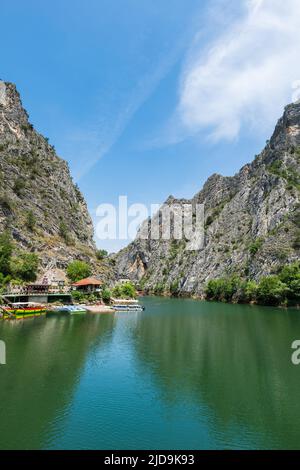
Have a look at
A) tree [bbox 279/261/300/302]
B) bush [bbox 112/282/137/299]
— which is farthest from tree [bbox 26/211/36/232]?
tree [bbox 279/261/300/302]

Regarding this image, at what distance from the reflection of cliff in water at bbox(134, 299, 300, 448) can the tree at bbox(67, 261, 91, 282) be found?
180 feet

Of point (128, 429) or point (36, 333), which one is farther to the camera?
point (36, 333)

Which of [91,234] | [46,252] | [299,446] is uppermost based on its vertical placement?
[91,234]

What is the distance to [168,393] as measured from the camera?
28078 mm

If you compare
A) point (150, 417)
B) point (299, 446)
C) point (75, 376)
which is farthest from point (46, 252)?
point (299, 446)

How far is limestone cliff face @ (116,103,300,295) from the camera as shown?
4904 inches

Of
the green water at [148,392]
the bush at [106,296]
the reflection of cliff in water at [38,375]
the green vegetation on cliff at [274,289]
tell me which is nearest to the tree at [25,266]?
the bush at [106,296]

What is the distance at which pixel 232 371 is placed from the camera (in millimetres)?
34188

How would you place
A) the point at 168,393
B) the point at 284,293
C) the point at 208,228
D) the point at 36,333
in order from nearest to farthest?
the point at 168,393 → the point at 36,333 → the point at 284,293 → the point at 208,228

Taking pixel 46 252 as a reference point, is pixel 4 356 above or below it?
below

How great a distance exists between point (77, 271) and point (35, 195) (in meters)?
35.8

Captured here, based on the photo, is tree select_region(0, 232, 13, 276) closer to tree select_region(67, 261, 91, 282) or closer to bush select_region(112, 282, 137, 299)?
tree select_region(67, 261, 91, 282)

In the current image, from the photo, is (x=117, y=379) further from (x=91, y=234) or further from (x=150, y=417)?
(x=91, y=234)
